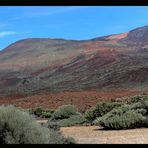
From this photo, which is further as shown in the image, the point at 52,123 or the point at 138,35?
the point at 138,35

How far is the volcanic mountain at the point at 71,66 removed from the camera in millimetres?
54778

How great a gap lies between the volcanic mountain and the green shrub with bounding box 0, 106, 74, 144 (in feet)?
140

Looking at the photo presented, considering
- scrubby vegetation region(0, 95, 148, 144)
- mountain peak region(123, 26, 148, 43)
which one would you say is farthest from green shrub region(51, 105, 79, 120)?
mountain peak region(123, 26, 148, 43)

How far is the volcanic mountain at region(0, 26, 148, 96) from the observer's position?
54778 mm

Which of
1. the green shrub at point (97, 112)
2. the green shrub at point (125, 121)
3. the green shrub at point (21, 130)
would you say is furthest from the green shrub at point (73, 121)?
the green shrub at point (21, 130)

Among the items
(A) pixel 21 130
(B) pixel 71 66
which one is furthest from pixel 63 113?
(B) pixel 71 66

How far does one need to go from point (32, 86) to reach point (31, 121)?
5830 cm

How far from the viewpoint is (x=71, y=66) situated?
7731cm

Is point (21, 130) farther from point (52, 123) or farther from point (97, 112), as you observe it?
point (97, 112)

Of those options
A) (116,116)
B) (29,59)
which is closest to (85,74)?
(29,59)

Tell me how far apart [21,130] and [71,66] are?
70.9m

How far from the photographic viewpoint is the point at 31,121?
673cm

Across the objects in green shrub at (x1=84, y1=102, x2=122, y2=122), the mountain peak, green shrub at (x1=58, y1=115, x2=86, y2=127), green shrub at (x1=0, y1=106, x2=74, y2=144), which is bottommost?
green shrub at (x1=58, y1=115, x2=86, y2=127)

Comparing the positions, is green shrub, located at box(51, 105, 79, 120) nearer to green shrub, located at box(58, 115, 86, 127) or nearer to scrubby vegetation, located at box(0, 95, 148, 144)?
scrubby vegetation, located at box(0, 95, 148, 144)
